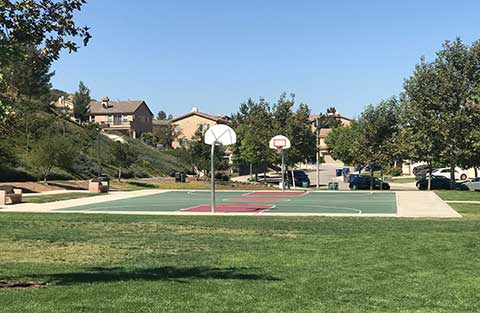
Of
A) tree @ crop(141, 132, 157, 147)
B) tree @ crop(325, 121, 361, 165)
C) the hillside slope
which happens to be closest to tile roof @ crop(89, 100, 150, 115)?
tree @ crop(141, 132, 157, 147)

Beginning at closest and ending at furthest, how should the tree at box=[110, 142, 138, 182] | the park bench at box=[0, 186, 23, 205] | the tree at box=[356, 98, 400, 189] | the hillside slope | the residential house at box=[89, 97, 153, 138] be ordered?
the park bench at box=[0, 186, 23, 205]
the hillside slope
the tree at box=[356, 98, 400, 189]
the tree at box=[110, 142, 138, 182]
the residential house at box=[89, 97, 153, 138]

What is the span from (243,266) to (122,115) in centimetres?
9882

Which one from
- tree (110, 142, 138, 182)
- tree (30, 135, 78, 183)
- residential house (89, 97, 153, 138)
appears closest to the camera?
tree (30, 135, 78, 183)

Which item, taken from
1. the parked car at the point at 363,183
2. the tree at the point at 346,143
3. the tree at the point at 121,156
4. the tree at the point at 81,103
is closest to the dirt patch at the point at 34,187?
Result: the tree at the point at 121,156

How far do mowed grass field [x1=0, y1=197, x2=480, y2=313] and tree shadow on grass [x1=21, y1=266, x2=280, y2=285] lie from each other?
0.6 inches

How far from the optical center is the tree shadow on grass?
29.6 ft

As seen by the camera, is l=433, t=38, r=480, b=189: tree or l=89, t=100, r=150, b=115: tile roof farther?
l=89, t=100, r=150, b=115: tile roof

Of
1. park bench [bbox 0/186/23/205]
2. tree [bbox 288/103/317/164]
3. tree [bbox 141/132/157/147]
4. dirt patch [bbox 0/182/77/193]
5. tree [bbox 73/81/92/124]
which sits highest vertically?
tree [bbox 73/81/92/124]

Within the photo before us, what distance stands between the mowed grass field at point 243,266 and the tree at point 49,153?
22.2 m

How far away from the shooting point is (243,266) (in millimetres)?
10578

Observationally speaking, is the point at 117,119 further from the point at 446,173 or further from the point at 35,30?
the point at 35,30

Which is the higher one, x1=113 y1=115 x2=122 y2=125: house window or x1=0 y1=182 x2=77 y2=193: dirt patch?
x1=113 y1=115 x2=122 y2=125: house window

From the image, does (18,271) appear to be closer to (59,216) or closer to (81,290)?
(81,290)

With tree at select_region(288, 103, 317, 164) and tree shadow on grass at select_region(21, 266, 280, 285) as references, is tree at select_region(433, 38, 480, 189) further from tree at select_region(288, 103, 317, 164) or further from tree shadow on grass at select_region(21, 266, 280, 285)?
tree shadow on grass at select_region(21, 266, 280, 285)
